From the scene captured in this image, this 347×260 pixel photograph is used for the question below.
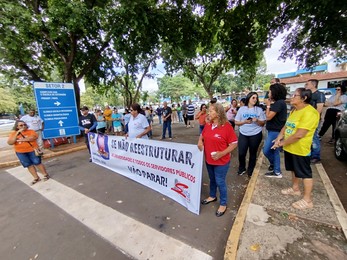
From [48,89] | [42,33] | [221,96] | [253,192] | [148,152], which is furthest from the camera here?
[221,96]

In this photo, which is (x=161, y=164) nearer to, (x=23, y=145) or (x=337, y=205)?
(x=337, y=205)

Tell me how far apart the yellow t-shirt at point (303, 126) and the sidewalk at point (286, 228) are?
83 cm

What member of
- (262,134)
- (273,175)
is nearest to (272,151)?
(262,134)

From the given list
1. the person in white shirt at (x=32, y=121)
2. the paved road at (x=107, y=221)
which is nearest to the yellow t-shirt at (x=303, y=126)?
the paved road at (x=107, y=221)

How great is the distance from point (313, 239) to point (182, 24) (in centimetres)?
831

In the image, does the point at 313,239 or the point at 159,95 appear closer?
the point at 313,239

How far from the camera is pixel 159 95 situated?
63.4m

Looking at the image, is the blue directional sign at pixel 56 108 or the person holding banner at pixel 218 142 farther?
the blue directional sign at pixel 56 108

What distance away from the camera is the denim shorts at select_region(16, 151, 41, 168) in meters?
4.11

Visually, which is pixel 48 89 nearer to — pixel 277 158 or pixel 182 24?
pixel 182 24

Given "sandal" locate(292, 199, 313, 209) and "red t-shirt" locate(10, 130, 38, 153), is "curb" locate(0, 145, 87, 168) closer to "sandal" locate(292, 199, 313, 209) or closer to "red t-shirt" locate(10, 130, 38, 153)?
"red t-shirt" locate(10, 130, 38, 153)

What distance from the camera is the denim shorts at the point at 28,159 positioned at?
4.11 metres

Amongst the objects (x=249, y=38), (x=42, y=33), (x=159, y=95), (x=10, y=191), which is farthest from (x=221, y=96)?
(x=10, y=191)

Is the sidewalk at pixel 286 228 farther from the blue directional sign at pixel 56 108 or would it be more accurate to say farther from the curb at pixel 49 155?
the blue directional sign at pixel 56 108
